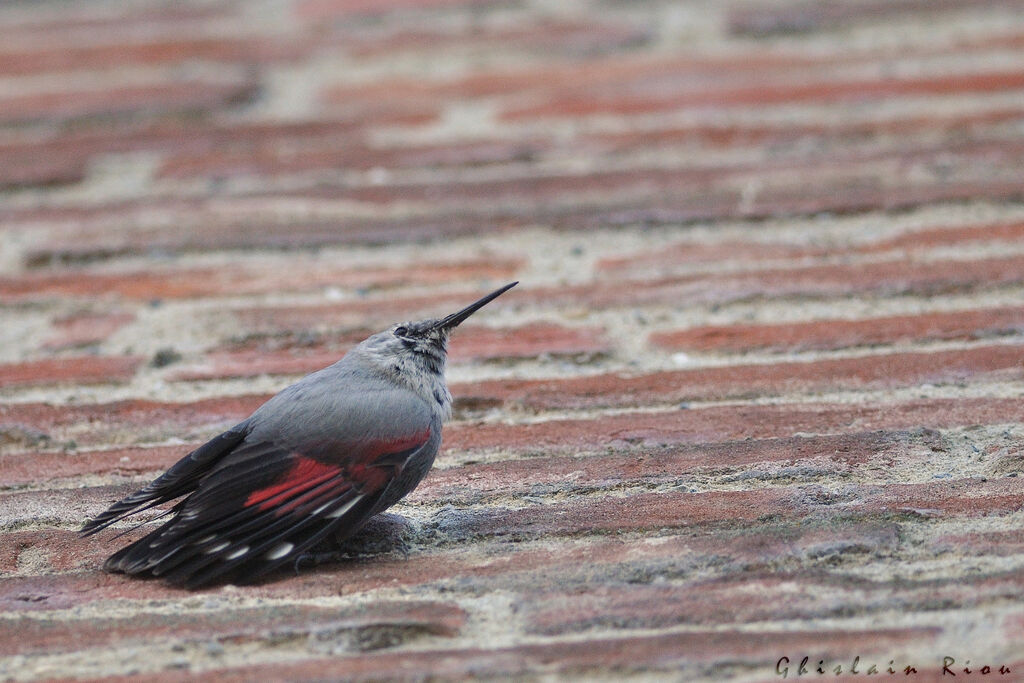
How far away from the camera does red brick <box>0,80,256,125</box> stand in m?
3.25

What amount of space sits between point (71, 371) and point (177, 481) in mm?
563

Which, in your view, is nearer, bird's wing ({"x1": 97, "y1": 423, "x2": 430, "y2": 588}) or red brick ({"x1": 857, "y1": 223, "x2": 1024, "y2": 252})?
bird's wing ({"x1": 97, "y1": 423, "x2": 430, "y2": 588})

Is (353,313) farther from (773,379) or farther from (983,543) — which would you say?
(983,543)

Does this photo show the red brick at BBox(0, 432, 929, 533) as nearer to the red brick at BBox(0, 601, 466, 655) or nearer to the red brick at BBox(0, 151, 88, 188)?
the red brick at BBox(0, 601, 466, 655)

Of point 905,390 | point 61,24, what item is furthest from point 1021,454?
point 61,24

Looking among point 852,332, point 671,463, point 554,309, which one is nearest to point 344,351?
point 554,309

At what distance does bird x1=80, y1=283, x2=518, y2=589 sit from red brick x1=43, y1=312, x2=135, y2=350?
0.54 metres

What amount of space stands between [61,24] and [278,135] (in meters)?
0.89

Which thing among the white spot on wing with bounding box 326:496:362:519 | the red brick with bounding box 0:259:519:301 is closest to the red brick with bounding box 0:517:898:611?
the white spot on wing with bounding box 326:496:362:519

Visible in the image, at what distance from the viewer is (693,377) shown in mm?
2430

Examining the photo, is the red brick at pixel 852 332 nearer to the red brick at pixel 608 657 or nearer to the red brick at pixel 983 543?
the red brick at pixel 983 543

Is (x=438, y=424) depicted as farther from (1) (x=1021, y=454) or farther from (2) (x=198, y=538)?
(1) (x=1021, y=454)

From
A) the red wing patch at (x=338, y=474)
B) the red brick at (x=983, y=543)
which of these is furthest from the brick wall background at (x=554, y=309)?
the red wing patch at (x=338, y=474)

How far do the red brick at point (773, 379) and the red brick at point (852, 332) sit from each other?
52mm
